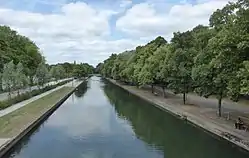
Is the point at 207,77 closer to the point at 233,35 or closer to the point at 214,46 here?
the point at 214,46

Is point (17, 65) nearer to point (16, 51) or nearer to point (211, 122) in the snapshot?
point (16, 51)

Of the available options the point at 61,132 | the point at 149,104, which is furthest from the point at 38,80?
the point at 61,132

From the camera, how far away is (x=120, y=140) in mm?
25812

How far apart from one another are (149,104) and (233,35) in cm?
3081

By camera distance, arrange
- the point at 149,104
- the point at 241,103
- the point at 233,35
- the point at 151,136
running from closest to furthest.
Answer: the point at 233,35
the point at 151,136
the point at 241,103
the point at 149,104

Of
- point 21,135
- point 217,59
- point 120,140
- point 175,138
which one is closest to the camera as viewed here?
point 217,59

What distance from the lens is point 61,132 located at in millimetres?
29125

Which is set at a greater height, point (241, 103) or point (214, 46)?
point (214, 46)

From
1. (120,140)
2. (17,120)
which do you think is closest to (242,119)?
(120,140)

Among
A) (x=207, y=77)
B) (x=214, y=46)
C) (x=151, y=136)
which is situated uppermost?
(x=214, y=46)

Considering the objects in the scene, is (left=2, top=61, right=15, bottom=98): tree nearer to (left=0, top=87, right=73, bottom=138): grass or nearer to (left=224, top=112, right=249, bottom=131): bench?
(left=0, top=87, right=73, bottom=138): grass

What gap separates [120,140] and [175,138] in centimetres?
452

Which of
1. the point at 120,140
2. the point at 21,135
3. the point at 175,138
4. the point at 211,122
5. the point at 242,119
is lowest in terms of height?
the point at 175,138

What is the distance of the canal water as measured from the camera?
21828mm
